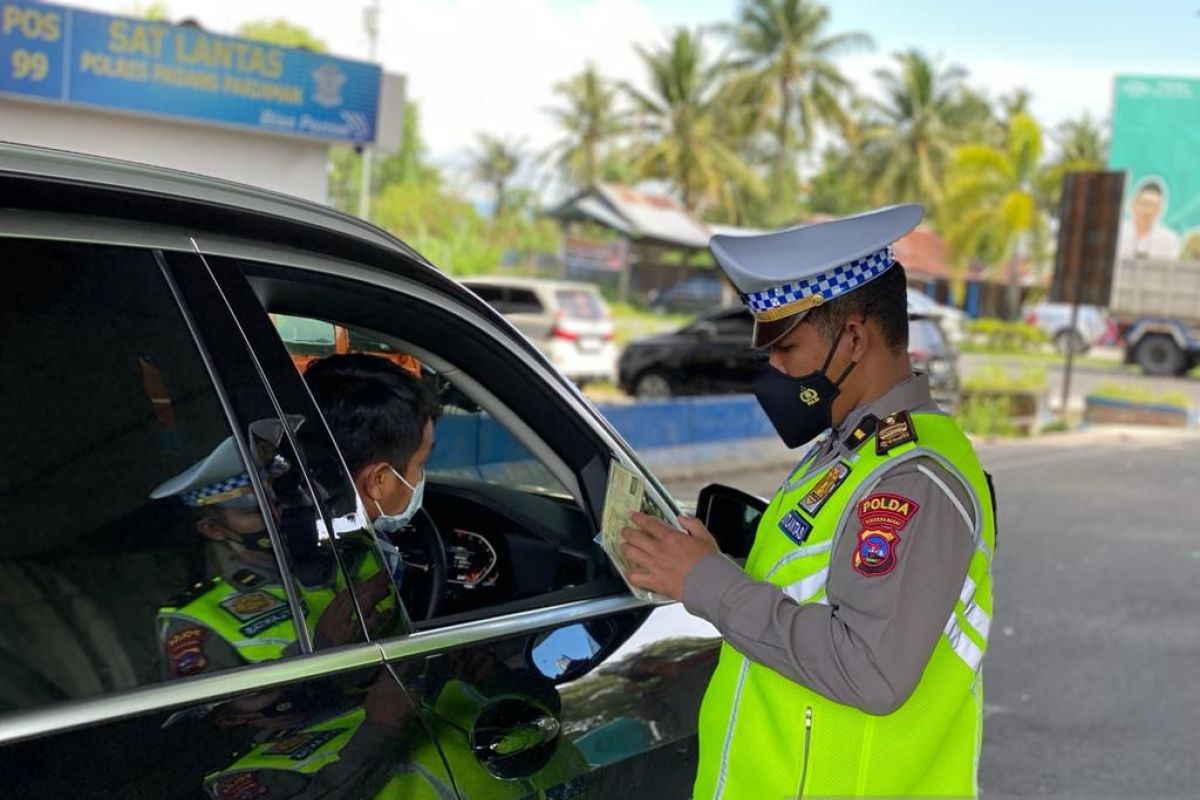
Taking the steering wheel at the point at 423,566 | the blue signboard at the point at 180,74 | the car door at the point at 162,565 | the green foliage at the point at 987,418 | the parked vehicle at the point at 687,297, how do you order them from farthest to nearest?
the parked vehicle at the point at 687,297 < the green foliage at the point at 987,418 < the blue signboard at the point at 180,74 < the steering wheel at the point at 423,566 < the car door at the point at 162,565

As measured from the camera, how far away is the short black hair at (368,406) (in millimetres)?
2199

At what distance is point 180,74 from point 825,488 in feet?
40.8

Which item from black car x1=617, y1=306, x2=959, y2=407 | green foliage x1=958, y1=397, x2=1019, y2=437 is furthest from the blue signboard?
green foliage x1=958, y1=397, x2=1019, y2=437

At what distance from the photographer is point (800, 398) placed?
1862mm

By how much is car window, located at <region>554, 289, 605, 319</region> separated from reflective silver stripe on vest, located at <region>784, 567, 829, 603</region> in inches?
613

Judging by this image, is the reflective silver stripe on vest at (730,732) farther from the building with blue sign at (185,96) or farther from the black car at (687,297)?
the black car at (687,297)

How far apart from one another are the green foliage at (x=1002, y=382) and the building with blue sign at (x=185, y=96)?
8.97 metres

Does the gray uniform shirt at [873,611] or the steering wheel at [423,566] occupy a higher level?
the gray uniform shirt at [873,611]

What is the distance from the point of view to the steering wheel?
2.15 metres

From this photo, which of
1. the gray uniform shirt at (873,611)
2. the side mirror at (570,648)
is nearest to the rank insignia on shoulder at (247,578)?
the side mirror at (570,648)

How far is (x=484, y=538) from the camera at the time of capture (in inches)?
100.0

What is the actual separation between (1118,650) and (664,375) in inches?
405

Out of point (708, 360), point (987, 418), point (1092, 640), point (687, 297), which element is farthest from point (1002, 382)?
point (687, 297)

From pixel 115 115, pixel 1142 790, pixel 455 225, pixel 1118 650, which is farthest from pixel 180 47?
pixel 455 225
